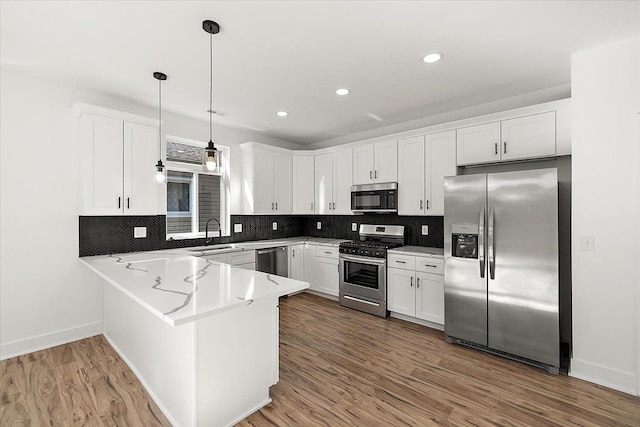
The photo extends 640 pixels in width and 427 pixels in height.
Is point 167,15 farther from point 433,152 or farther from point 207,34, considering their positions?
point 433,152

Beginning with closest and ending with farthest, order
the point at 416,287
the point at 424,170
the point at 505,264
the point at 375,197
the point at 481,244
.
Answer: the point at 505,264 → the point at 481,244 → the point at 416,287 → the point at 424,170 → the point at 375,197

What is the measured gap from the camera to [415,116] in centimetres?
418

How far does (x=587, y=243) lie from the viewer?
8.13 ft

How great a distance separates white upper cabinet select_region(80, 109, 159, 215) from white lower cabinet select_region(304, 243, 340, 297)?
2444 mm

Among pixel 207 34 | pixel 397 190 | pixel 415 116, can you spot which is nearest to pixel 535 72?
pixel 415 116

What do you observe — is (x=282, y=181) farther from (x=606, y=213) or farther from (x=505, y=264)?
(x=606, y=213)

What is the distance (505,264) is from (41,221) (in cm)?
466

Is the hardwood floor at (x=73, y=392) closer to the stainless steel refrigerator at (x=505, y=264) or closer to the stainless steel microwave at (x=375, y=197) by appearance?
the stainless steel refrigerator at (x=505, y=264)

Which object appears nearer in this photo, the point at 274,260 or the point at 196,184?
the point at 196,184

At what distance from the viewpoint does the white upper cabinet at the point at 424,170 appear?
145 inches

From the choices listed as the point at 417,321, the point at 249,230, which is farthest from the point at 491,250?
the point at 249,230

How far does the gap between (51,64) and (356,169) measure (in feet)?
12.0

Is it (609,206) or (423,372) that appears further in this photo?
(423,372)

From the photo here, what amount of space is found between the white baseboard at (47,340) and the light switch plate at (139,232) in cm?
107
